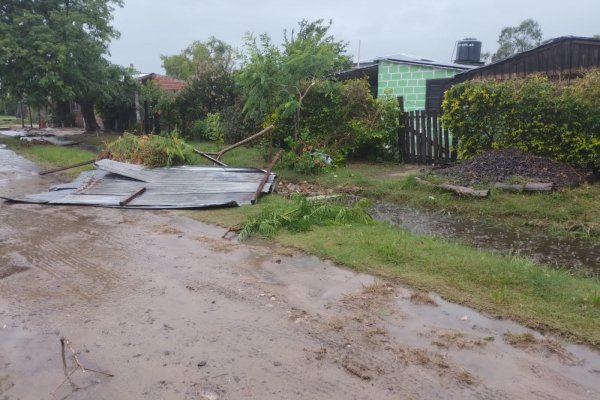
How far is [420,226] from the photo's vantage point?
273 inches

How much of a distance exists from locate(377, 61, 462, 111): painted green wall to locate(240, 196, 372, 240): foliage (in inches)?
368

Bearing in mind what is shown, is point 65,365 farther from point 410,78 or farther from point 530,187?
point 410,78

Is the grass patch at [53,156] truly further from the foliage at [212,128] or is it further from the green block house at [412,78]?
the green block house at [412,78]

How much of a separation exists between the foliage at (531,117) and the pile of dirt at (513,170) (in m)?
0.40

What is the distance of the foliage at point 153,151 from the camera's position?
10.5m

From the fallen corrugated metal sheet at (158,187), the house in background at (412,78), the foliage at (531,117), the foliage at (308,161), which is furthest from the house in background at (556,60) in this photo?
the fallen corrugated metal sheet at (158,187)

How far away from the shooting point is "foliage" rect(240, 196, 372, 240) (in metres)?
6.27

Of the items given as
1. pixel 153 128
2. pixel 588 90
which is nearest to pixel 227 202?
pixel 588 90

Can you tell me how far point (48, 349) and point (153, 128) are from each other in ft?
60.3

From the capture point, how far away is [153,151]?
1058cm

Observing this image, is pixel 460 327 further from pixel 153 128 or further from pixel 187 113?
pixel 153 128

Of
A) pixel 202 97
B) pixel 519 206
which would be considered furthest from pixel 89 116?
pixel 519 206

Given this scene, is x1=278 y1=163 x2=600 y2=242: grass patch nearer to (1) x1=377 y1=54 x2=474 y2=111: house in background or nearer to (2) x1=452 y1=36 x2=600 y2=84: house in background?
(2) x1=452 y1=36 x2=600 y2=84: house in background

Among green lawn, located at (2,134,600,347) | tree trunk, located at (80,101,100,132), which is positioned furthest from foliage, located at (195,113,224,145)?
tree trunk, located at (80,101,100,132)
